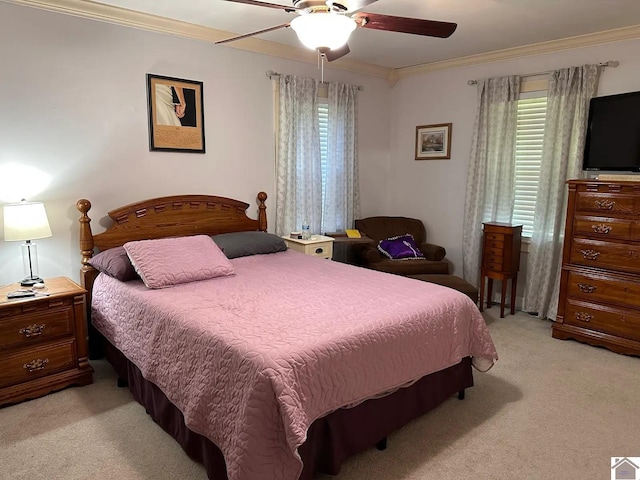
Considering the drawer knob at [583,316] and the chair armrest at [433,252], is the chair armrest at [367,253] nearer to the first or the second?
the chair armrest at [433,252]

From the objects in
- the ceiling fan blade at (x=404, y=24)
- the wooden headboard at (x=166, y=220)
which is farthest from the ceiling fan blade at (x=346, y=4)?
the wooden headboard at (x=166, y=220)

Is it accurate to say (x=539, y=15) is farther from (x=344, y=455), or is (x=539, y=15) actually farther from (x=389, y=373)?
(x=344, y=455)

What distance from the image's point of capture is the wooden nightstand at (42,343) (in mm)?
2672

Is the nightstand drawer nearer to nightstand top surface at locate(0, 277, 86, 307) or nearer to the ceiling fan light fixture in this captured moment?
nightstand top surface at locate(0, 277, 86, 307)

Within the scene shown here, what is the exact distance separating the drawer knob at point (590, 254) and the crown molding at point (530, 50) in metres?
1.85

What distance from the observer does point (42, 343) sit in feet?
9.21

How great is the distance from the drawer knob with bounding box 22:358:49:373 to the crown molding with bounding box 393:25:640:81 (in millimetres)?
4644

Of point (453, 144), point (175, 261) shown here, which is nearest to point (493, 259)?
point (453, 144)

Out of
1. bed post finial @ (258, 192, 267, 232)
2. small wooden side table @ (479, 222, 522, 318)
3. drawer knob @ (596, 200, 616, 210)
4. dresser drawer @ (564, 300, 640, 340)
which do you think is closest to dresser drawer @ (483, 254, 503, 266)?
small wooden side table @ (479, 222, 522, 318)

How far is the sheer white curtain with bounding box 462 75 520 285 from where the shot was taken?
4.46 meters

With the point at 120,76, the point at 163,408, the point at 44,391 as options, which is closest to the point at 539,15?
the point at 120,76

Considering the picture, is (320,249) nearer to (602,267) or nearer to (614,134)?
(602,267)

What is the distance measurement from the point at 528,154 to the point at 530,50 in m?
0.99

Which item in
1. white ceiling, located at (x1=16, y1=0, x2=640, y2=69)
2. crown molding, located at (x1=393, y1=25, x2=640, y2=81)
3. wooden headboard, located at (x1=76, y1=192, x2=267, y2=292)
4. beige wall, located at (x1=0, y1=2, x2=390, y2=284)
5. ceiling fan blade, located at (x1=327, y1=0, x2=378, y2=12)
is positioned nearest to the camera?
ceiling fan blade, located at (x1=327, y1=0, x2=378, y2=12)
